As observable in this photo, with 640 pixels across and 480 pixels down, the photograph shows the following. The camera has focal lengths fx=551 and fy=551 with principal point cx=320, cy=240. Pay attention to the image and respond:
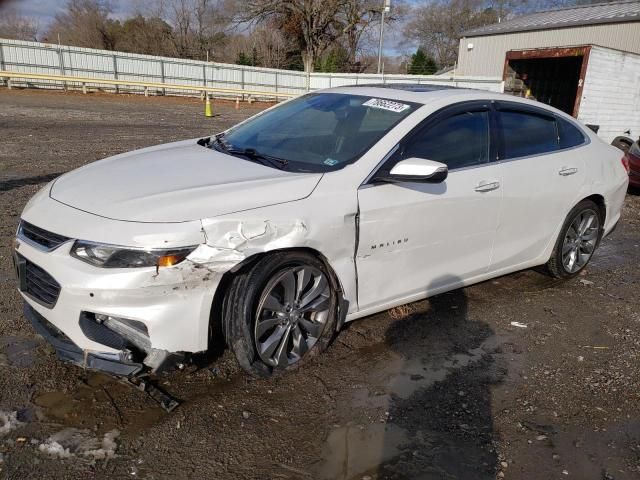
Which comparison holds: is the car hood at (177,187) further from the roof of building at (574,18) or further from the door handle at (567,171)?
the roof of building at (574,18)

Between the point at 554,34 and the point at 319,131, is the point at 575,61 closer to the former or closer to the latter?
the point at 554,34

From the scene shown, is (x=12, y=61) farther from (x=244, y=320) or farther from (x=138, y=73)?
(x=244, y=320)

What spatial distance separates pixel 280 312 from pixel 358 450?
0.87m

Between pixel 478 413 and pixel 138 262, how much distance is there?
198cm

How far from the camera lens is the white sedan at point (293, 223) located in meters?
2.69

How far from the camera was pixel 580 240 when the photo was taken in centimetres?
503

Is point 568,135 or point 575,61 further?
point 575,61

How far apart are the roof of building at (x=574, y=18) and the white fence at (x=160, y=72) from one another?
4.20 metres

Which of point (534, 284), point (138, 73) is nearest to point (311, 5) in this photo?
point (138, 73)

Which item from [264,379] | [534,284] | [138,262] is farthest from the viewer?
[534,284]

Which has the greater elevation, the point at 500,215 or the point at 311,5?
the point at 311,5

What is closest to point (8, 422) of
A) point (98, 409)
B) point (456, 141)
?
point (98, 409)

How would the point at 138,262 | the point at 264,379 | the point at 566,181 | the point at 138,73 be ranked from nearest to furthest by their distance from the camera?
the point at 138,262 < the point at 264,379 < the point at 566,181 < the point at 138,73

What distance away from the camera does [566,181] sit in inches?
179
